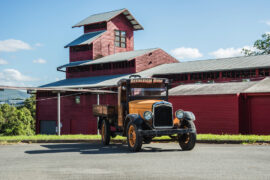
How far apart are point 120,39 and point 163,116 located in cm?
3389

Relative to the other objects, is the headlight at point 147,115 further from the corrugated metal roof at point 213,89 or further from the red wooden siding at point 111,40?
the red wooden siding at point 111,40

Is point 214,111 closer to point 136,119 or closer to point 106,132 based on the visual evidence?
point 106,132

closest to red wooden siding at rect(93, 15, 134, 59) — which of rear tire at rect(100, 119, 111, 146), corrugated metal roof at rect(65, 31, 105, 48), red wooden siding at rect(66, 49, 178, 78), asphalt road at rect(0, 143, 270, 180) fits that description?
corrugated metal roof at rect(65, 31, 105, 48)

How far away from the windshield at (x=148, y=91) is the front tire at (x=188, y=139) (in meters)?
1.88

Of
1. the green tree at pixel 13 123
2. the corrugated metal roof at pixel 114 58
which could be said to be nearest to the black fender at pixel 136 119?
the corrugated metal roof at pixel 114 58

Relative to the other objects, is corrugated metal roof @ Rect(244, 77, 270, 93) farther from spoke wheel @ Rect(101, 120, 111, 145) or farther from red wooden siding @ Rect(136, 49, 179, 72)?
red wooden siding @ Rect(136, 49, 179, 72)

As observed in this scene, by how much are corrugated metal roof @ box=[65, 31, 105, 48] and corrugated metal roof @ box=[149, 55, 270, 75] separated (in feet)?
28.8

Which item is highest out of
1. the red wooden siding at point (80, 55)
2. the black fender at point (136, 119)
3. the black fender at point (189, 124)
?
the red wooden siding at point (80, 55)

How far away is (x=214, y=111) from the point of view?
2427cm

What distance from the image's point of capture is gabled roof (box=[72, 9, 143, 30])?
43.8 m

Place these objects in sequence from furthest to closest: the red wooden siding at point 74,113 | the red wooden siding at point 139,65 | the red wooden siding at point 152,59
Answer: the red wooden siding at point 152,59
the red wooden siding at point 139,65
the red wooden siding at point 74,113

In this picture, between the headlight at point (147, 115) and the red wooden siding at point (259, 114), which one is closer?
the headlight at point (147, 115)

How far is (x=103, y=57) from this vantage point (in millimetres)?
42969

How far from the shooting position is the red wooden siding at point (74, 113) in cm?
3462
